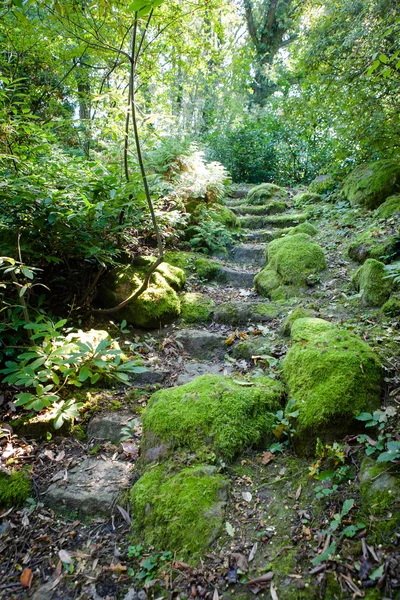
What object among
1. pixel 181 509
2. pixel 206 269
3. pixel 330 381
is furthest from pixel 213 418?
pixel 206 269

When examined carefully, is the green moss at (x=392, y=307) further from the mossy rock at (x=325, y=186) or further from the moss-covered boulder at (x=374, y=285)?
the mossy rock at (x=325, y=186)

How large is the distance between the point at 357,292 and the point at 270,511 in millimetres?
2850

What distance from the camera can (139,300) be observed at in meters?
4.16

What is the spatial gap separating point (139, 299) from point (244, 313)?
131 centimetres

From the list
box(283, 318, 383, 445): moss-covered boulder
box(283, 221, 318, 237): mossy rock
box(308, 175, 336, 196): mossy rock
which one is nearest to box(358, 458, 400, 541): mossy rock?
box(283, 318, 383, 445): moss-covered boulder

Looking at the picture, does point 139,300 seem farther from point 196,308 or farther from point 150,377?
point 150,377

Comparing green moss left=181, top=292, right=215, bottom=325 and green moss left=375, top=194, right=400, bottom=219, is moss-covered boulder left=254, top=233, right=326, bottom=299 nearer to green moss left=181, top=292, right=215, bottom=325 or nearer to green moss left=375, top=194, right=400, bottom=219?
green moss left=181, top=292, right=215, bottom=325

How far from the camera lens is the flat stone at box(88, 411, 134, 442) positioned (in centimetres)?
283

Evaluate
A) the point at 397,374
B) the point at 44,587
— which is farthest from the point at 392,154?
the point at 44,587

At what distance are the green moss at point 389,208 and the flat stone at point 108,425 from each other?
190 inches

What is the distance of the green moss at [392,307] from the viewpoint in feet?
10.7

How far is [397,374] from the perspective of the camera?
2484 mm

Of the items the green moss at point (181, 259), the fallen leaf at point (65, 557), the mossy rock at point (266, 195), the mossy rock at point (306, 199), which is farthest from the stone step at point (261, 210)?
the fallen leaf at point (65, 557)

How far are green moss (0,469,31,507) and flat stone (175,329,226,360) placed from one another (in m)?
1.93
